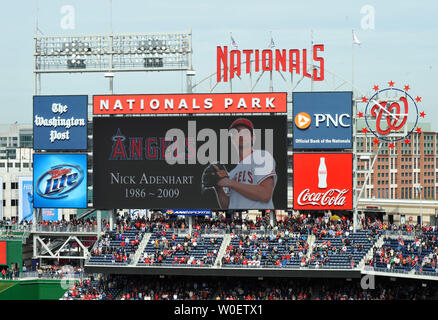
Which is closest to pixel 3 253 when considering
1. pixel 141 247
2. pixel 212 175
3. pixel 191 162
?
pixel 141 247

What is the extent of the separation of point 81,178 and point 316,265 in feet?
50.5

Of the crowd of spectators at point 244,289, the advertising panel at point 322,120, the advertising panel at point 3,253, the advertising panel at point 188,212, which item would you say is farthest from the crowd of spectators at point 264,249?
the advertising panel at point 3,253

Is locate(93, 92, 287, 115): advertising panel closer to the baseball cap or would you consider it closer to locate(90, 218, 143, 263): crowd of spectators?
the baseball cap

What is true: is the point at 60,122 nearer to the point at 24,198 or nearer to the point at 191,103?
the point at 191,103

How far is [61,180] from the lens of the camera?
44.9 meters

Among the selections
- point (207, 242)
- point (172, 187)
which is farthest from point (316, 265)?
point (172, 187)

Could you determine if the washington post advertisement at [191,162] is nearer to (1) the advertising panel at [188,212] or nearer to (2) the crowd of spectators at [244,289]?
(1) the advertising panel at [188,212]

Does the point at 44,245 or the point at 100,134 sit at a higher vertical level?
the point at 100,134

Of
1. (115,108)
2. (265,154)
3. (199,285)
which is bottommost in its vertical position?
(199,285)

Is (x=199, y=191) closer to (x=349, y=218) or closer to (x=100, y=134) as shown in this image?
(x=100, y=134)

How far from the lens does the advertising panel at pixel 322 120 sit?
41656 millimetres

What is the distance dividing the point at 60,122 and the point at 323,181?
16.2 m
